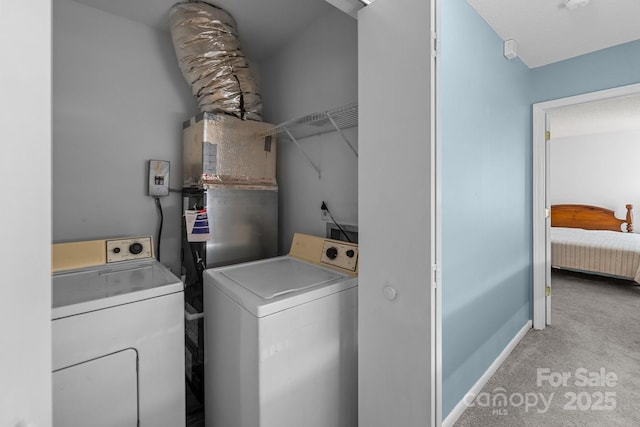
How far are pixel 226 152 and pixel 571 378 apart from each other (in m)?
2.79

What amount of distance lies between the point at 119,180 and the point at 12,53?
1.80m

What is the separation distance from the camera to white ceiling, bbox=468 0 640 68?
167cm

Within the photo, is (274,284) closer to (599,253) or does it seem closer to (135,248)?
(135,248)

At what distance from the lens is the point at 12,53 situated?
1.34ft

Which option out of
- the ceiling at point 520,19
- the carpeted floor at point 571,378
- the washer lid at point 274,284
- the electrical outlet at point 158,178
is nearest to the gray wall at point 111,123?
the electrical outlet at point 158,178

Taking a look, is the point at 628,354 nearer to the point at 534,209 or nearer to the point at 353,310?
the point at 534,209

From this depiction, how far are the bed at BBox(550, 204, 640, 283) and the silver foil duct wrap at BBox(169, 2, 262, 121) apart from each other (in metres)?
4.77

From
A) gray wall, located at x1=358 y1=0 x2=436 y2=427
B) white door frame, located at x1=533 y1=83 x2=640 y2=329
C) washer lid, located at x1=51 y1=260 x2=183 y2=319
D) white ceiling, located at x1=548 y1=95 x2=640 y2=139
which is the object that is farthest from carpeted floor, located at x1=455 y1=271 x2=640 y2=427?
white ceiling, located at x1=548 y1=95 x2=640 y2=139

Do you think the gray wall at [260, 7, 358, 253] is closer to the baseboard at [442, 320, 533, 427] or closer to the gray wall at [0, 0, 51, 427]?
the baseboard at [442, 320, 533, 427]

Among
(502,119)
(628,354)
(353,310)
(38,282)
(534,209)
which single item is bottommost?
(628,354)

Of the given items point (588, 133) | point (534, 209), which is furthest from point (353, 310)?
point (588, 133)

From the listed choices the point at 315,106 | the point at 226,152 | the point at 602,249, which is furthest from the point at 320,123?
the point at 602,249

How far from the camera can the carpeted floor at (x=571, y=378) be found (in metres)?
1.59

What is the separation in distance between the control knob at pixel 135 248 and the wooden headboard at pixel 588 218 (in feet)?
23.5
